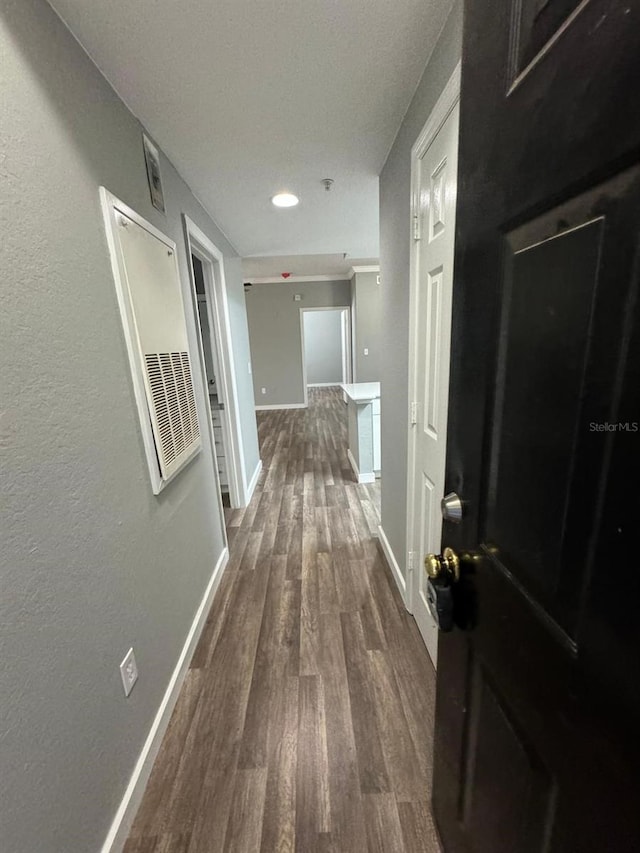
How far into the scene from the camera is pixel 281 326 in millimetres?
7242

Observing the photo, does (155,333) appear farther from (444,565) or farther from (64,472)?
(444,565)

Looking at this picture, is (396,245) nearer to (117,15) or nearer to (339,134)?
(339,134)

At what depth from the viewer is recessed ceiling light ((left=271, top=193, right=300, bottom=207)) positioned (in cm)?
224

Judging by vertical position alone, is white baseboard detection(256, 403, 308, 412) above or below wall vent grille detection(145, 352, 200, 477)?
below

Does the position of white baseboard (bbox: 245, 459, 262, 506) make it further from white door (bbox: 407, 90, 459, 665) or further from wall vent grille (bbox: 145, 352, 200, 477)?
white door (bbox: 407, 90, 459, 665)

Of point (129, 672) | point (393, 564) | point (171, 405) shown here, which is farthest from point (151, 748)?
point (393, 564)

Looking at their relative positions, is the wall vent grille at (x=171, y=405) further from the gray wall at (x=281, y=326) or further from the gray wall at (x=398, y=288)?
the gray wall at (x=281, y=326)

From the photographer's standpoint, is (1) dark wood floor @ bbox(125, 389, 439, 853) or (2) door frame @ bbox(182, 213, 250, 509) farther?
(2) door frame @ bbox(182, 213, 250, 509)

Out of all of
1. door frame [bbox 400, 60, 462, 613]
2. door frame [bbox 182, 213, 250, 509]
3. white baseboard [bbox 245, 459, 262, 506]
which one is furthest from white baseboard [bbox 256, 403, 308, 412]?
door frame [bbox 400, 60, 462, 613]

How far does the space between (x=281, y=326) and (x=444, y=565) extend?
6.97 metres

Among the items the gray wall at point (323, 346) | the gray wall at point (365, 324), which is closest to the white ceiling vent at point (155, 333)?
the gray wall at point (365, 324)

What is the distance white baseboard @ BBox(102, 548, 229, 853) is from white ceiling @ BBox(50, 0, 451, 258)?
2.23m

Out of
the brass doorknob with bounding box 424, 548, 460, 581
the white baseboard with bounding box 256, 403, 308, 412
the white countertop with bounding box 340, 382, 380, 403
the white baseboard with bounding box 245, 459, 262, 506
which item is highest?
Answer: the brass doorknob with bounding box 424, 548, 460, 581

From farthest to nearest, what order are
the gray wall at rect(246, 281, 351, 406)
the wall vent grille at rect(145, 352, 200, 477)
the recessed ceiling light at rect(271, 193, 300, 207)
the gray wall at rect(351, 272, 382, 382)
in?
1. the gray wall at rect(246, 281, 351, 406)
2. the gray wall at rect(351, 272, 382, 382)
3. the recessed ceiling light at rect(271, 193, 300, 207)
4. the wall vent grille at rect(145, 352, 200, 477)
